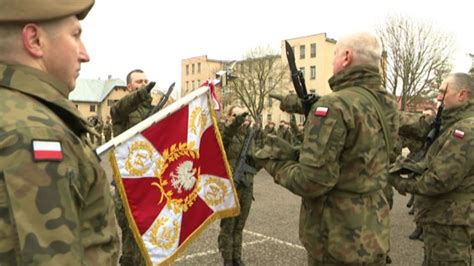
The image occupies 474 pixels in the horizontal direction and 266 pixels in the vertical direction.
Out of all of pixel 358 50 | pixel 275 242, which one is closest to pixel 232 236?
pixel 275 242

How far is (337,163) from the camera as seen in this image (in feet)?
9.50

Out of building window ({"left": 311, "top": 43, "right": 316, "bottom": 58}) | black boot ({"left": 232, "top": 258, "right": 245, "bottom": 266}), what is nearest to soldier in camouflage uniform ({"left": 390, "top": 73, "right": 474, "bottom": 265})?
black boot ({"left": 232, "top": 258, "right": 245, "bottom": 266})

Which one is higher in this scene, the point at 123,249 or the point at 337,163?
the point at 337,163

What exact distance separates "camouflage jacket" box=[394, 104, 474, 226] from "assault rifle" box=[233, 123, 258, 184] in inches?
94.1

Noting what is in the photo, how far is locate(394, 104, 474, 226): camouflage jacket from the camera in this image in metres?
3.88

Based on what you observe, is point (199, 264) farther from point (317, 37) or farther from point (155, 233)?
point (317, 37)

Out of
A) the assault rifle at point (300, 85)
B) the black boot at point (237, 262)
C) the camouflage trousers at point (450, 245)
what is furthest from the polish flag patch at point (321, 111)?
the black boot at point (237, 262)

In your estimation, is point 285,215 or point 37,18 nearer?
point 37,18

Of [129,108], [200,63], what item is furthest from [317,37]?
[129,108]

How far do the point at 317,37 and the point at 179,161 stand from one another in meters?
62.9

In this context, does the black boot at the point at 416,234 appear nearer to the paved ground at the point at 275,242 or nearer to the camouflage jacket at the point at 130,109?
the paved ground at the point at 275,242

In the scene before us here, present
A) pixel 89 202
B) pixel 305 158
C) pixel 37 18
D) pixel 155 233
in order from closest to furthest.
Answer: pixel 37 18, pixel 89 202, pixel 305 158, pixel 155 233

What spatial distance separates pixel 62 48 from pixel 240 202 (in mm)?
4970

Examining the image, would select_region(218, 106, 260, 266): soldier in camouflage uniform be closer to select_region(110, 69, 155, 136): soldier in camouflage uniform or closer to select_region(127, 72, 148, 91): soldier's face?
select_region(110, 69, 155, 136): soldier in camouflage uniform
